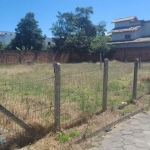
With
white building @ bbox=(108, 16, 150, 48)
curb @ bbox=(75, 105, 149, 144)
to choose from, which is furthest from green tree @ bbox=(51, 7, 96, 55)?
curb @ bbox=(75, 105, 149, 144)

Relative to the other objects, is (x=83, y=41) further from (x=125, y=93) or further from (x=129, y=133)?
(x=129, y=133)

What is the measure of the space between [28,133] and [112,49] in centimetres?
2589

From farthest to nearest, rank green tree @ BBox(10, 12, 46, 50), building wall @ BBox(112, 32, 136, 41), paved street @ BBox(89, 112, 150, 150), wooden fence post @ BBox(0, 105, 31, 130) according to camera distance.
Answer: green tree @ BBox(10, 12, 46, 50) → building wall @ BBox(112, 32, 136, 41) → paved street @ BBox(89, 112, 150, 150) → wooden fence post @ BBox(0, 105, 31, 130)

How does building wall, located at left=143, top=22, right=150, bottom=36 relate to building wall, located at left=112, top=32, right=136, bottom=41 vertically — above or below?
above

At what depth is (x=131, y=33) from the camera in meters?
29.2

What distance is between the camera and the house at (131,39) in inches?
1009

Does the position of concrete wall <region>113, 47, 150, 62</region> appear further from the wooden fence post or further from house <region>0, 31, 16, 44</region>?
house <region>0, 31, 16, 44</region>

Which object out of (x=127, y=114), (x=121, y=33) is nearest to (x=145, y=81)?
(x=127, y=114)

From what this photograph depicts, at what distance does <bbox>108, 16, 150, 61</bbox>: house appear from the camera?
25641mm

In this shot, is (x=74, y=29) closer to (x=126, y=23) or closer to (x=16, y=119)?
(x=126, y=23)

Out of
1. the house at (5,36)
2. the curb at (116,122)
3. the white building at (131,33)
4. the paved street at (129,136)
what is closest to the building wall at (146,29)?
the white building at (131,33)

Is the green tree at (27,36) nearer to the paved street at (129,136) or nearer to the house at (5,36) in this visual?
the house at (5,36)

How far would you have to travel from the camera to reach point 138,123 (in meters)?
4.01

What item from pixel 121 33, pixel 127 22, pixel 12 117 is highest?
pixel 127 22
